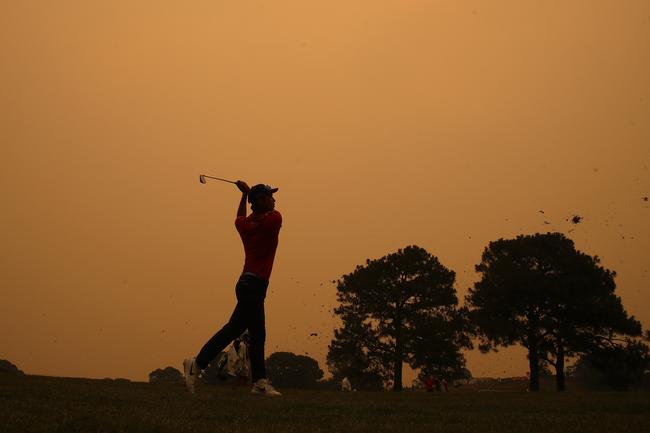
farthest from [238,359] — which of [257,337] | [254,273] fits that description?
[254,273]

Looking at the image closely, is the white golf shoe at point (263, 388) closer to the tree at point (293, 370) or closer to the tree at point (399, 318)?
the tree at point (399, 318)

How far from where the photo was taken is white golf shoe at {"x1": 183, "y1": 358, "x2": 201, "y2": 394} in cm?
1059

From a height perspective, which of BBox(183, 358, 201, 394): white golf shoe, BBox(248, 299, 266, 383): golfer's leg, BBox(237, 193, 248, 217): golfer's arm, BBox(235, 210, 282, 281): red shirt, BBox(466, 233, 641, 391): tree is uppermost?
BBox(466, 233, 641, 391): tree

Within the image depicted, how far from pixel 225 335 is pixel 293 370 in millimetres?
108267

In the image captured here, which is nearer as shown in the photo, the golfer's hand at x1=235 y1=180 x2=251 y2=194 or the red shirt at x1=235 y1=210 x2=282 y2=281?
the red shirt at x1=235 y1=210 x2=282 y2=281

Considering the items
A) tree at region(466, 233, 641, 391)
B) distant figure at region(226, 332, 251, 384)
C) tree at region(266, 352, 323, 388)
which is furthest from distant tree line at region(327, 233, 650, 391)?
tree at region(266, 352, 323, 388)

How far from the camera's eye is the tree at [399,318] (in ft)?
177

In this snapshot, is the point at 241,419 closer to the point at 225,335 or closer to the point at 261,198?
the point at 225,335

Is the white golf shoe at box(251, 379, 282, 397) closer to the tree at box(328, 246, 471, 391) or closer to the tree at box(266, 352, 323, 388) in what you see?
the tree at box(328, 246, 471, 391)

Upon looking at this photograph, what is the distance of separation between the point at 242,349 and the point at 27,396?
597cm

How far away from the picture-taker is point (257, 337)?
9.82 m

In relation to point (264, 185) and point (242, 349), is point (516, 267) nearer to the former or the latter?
point (242, 349)

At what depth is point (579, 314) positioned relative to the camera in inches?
1953

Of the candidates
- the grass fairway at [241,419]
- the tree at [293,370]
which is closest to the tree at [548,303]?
the grass fairway at [241,419]
